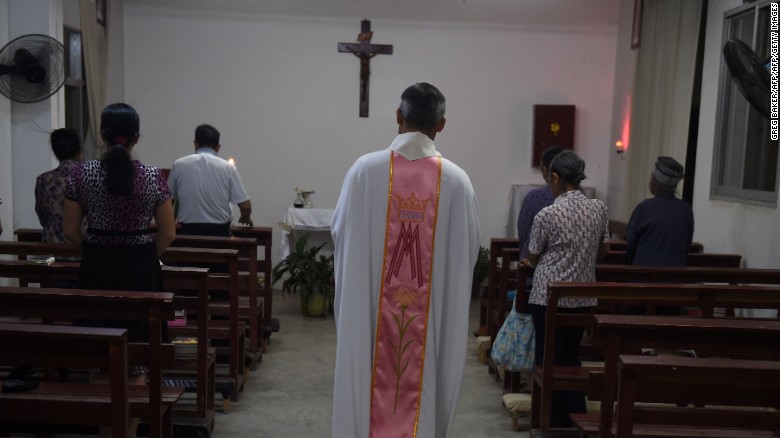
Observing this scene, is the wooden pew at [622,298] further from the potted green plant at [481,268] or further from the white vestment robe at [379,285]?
the potted green plant at [481,268]

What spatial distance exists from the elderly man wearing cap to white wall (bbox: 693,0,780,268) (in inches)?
30.6

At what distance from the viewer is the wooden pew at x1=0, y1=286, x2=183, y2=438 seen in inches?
111

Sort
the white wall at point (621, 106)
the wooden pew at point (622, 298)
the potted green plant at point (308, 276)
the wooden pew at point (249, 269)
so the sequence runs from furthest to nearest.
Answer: the white wall at point (621, 106) < the potted green plant at point (308, 276) < the wooden pew at point (249, 269) < the wooden pew at point (622, 298)

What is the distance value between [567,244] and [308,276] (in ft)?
11.2

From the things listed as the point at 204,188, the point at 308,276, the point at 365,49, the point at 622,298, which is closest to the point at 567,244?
the point at 622,298

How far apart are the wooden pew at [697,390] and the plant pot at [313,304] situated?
4669 mm

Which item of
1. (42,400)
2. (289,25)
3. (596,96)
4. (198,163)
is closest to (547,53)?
(596,96)

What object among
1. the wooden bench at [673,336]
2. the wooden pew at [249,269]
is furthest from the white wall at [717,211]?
the wooden pew at [249,269]

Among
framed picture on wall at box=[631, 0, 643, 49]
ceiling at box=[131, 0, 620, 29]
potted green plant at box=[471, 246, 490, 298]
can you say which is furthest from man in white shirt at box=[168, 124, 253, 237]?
framed picture on wall at box=[631, 0, 643, 49]

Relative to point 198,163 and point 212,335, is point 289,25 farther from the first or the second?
point 212,335

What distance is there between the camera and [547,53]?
8.50 metres

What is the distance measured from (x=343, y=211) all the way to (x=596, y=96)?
241 inches

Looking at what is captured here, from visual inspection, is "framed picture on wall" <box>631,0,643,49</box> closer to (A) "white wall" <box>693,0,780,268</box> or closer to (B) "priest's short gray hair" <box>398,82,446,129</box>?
(A) "white wall" <box>693,0,780,268</box>

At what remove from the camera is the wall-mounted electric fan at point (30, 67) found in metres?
5.72
